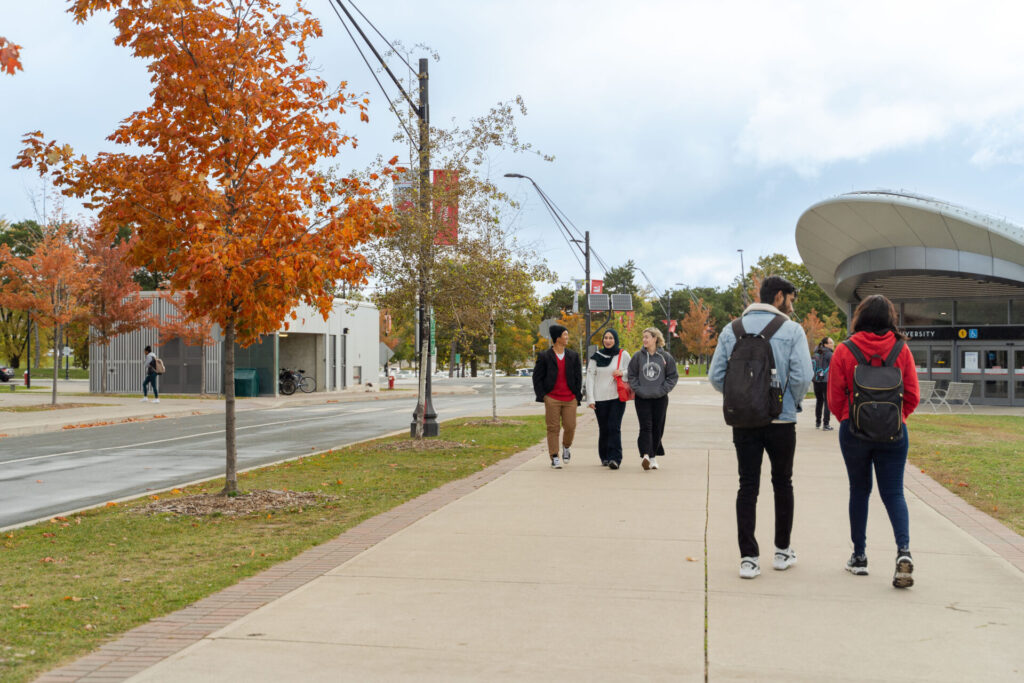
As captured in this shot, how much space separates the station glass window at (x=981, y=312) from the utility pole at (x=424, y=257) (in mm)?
23501

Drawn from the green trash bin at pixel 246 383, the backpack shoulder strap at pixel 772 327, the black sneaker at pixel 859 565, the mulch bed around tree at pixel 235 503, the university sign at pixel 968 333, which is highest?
the university sign at pixel 968 333

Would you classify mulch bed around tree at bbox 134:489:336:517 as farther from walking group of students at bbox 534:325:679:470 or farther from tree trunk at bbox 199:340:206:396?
tree trunk at bbox 199:340:206:396

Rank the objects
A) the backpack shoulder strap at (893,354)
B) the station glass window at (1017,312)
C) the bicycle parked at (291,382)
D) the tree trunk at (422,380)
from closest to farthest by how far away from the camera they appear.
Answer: the backpack shoulder strap at (893,354), the tree trunk at (422,380), the station glass window at (1017,312), the bicycle parked at (291,382)

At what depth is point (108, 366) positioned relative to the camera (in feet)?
127

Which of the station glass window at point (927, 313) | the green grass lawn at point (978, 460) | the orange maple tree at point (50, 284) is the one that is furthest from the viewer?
the station glass window at point (927, 313)

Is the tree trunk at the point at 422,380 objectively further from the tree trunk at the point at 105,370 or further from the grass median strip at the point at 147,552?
the tree trunk at the point at 105,370

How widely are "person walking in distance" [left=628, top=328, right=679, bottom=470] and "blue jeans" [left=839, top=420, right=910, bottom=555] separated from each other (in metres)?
5.35

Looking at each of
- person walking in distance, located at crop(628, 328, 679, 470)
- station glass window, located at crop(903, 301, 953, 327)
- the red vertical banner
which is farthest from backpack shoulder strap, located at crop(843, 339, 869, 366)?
station glass window, located at crop(903, 301, 953, 327)

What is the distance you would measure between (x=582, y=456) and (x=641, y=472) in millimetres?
2039

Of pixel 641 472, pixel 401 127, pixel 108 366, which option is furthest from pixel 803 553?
pixel 108 366

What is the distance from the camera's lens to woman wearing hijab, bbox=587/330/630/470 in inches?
454

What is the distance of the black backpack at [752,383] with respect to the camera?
5.66 m

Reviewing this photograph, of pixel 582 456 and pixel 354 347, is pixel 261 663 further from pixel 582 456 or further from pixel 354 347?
pixel 354 347

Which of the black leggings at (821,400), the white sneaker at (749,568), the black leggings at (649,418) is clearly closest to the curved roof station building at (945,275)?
the black leggings at (821,400)
